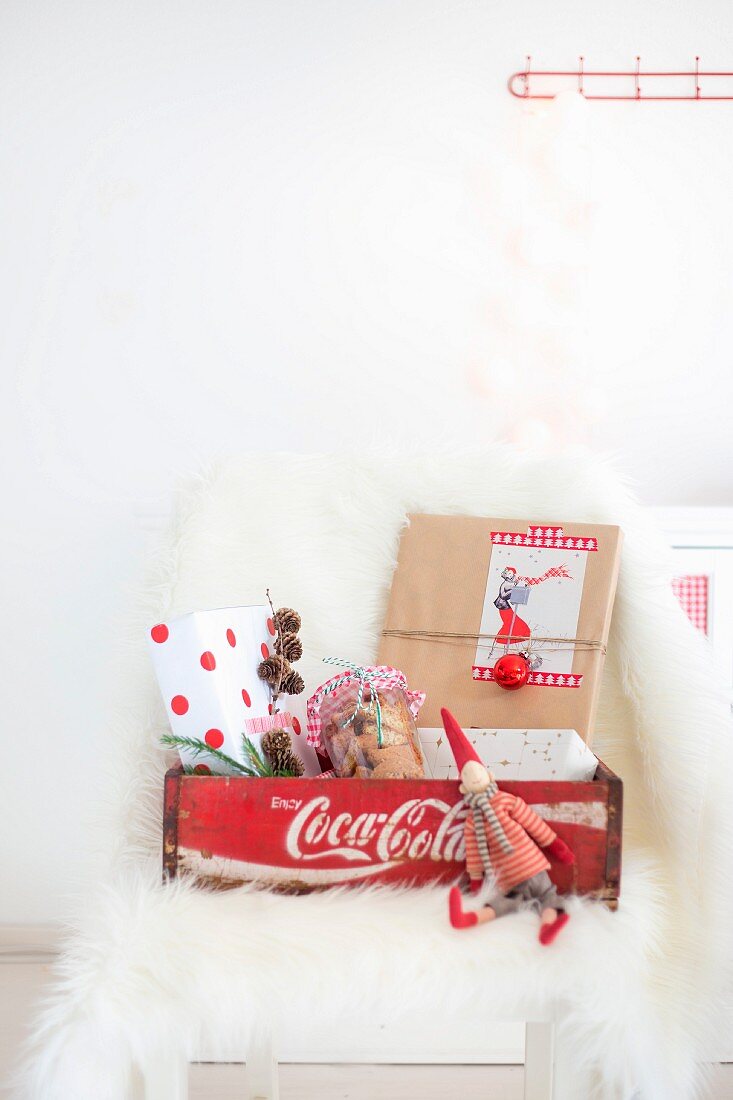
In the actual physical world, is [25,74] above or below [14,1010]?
above

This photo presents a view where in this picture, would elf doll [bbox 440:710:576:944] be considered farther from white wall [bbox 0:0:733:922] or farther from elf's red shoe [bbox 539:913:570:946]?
white wall [bbox 0:0:733:922]

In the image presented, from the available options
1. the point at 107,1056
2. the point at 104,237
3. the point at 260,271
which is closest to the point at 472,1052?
the point at 107,1056

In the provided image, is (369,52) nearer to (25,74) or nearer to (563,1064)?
(25,74)

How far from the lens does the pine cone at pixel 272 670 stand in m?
0.80

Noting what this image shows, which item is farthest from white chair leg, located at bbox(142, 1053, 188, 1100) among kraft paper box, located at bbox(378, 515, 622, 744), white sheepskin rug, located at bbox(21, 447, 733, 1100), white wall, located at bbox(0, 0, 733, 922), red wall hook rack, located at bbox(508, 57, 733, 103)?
red wall hook rack, located at bbox(508, 57, 733, 103)

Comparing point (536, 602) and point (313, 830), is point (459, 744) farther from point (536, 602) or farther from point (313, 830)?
point (536, 602)

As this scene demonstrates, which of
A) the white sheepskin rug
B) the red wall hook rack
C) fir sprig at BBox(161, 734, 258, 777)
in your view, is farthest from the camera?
the red wall hook rack

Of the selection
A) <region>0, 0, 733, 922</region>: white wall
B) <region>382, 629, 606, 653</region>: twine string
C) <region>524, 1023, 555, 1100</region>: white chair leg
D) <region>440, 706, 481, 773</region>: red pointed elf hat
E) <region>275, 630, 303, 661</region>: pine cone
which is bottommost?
<region>524, 1023, 555, 1100</region>: white chair leg

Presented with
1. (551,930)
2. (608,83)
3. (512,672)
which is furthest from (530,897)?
(608,83)

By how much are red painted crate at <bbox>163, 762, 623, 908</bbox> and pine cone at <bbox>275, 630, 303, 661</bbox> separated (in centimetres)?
17

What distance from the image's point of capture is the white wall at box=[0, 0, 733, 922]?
161cm

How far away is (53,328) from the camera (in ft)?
5.40

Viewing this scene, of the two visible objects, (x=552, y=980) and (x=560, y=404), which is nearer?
(x=552, y=980)

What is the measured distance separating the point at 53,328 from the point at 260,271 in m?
0.40
